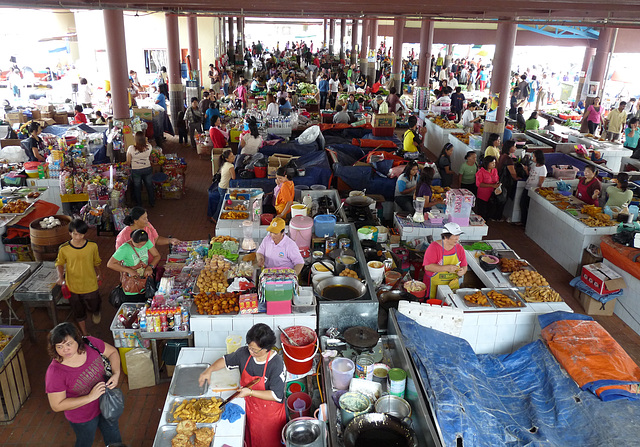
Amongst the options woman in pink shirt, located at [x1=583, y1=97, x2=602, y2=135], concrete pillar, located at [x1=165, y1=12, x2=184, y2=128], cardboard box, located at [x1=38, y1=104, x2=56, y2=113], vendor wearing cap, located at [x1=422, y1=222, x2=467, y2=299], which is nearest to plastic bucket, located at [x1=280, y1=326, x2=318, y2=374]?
vendor wearing cap, located at [x1=422, y1=222, x2=467, y2=299]

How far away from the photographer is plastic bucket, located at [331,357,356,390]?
4.61 metres

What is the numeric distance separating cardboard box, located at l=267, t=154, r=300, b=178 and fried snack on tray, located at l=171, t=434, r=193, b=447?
6.61 m

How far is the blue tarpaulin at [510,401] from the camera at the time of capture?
4.24 metres

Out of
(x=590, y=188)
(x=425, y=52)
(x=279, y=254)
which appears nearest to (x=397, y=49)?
(x=425, y=52)

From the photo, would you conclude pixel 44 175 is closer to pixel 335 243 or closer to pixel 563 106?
pixel 335 243

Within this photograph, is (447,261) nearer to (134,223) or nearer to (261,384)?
(261,384)

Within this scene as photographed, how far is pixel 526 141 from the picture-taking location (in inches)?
554

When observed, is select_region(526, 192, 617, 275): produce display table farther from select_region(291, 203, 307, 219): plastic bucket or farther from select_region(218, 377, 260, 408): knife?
select_region(218, 377, 260, 408): knife

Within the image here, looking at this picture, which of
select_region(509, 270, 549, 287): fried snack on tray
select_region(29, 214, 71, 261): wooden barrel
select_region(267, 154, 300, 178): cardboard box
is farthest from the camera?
select_region(267, 154, 300, 178): cardboard box

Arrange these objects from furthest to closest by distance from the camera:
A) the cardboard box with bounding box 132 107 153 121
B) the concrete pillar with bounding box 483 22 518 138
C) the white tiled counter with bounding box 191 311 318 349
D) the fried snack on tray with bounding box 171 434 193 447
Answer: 1. the cardboard box with bounding box 132 107 153 121
2. the concrete pillar with bounding box 483 22 518 138
3. the white tiled counter with bounding box 191 311 318 349
4. the fried snack on tray with bounding box 171 434 193 447

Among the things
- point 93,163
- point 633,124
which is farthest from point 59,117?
point 633,124

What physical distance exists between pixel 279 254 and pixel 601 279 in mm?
4579

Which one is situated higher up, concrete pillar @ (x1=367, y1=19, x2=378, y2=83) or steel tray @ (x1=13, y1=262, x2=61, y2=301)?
concrete pillar @ (x1=367, y1=19, x2=378, y2=83)

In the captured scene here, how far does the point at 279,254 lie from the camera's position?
5.81m
